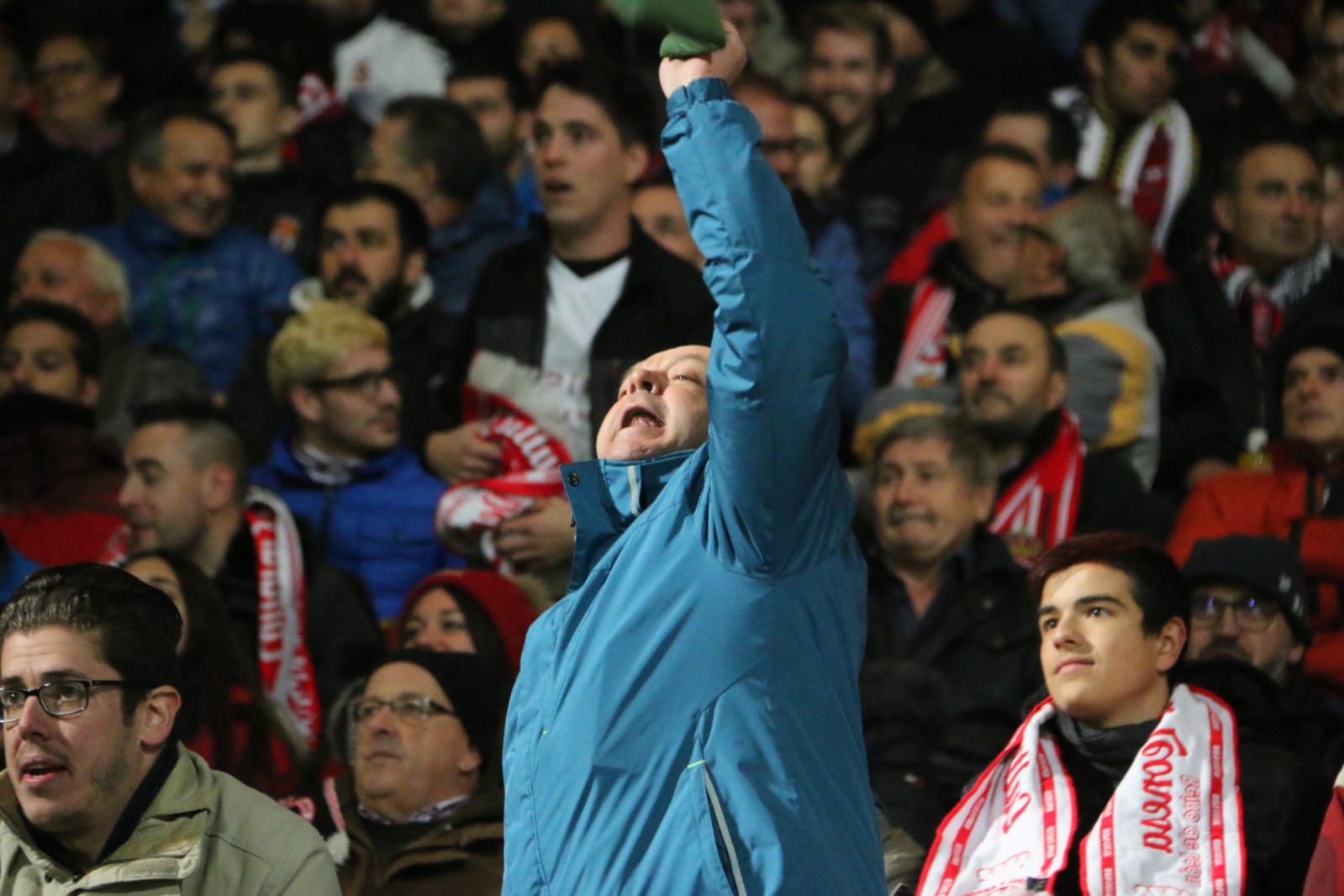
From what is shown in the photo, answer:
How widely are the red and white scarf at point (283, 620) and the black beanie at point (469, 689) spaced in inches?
34.8

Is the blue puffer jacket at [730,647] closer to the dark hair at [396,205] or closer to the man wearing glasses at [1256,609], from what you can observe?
the man wearing glasses at [1256,609]

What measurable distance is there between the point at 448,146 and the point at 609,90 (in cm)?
138

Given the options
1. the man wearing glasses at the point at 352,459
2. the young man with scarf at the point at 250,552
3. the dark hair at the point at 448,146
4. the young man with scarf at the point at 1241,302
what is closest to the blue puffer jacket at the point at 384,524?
the man wearing glasses at the point at 352,459

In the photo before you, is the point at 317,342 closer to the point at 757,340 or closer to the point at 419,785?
the point at 419,785

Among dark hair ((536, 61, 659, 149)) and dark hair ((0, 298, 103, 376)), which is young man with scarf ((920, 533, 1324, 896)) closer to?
dark hair ((536, 61, 659, 149))

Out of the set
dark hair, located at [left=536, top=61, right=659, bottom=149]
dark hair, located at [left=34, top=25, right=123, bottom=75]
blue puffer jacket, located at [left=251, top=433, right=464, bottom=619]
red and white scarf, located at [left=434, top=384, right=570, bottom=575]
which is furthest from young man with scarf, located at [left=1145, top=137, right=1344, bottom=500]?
dark hair, located at [left=34, top=25, right=123, bottom=75]

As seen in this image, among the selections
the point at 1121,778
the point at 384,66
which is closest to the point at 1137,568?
the point at 1121,778

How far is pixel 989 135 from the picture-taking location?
7.95 meters

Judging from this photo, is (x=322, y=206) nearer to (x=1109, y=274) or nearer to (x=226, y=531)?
(x=226, y=531)

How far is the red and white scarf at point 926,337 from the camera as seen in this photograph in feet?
23.1

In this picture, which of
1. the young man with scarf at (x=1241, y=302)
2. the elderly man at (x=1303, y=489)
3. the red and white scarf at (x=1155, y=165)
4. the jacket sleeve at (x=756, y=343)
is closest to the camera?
the jacket sleeve at (x=756, y=343)

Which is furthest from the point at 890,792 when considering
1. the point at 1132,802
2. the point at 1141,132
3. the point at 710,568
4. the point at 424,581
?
the point at 1141,132

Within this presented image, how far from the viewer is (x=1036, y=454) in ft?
20.7

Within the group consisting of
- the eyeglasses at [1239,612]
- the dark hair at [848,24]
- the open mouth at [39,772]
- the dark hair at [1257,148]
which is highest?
the dark hair at [848,24]
